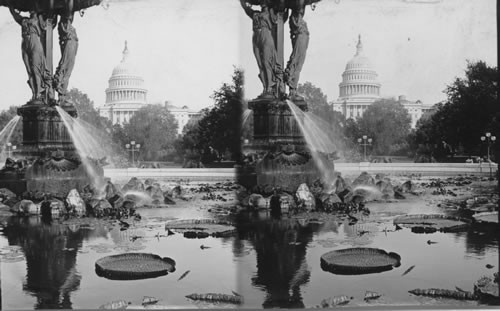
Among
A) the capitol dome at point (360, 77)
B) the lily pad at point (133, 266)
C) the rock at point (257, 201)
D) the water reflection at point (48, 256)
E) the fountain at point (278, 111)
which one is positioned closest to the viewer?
the water reflection at point (48, 256)

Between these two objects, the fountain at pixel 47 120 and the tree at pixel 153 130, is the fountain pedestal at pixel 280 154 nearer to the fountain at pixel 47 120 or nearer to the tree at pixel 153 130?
the tree at pixel 153 130

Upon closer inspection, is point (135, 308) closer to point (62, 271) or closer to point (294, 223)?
point (62, 271)

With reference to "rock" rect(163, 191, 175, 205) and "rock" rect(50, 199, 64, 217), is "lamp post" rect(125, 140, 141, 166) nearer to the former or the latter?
"rock" rect(163, 191, 175, 205)

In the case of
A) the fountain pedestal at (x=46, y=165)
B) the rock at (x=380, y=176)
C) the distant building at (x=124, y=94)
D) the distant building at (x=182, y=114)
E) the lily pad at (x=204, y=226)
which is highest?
the distant building at (x=124, y=94)

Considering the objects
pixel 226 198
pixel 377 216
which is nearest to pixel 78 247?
pixel 226 198

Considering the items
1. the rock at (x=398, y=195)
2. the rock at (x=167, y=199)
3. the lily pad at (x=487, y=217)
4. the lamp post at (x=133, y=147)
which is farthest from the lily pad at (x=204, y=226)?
the lily pad at (x=487, y=217)
